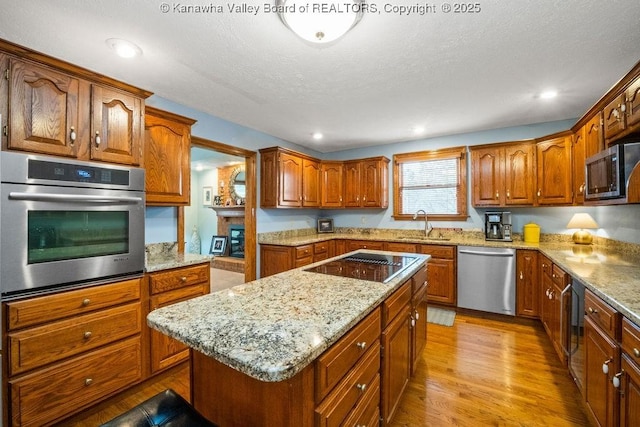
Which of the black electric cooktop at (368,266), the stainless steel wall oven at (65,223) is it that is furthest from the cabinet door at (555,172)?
the stainless steel wall oven at (65,223)

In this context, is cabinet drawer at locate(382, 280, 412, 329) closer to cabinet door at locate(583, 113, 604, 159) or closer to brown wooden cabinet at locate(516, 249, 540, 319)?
cabinet door at locate(583, 113, 604, 159)

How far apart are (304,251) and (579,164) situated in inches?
124

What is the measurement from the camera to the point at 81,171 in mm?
1770

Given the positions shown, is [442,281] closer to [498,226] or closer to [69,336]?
[498,226]

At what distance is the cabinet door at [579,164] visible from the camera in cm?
263

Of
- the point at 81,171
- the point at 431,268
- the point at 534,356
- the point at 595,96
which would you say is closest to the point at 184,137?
the point at 81,171

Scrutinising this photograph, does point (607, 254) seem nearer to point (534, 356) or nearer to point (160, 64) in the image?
point (534, 356)

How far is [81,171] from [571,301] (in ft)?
11.2

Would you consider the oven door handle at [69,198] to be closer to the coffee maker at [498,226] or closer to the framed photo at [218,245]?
the coffee maker at [498,226]

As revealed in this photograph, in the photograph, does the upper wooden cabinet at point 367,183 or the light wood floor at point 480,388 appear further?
the upper wooden cabinet at point 367,183

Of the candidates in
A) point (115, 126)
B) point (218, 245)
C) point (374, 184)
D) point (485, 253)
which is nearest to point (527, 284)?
point (485, 253)

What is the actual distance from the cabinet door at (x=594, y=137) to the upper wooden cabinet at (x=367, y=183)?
2.41 metres

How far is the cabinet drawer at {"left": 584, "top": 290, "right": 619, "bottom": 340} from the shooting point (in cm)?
130

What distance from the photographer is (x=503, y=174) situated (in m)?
3.60
